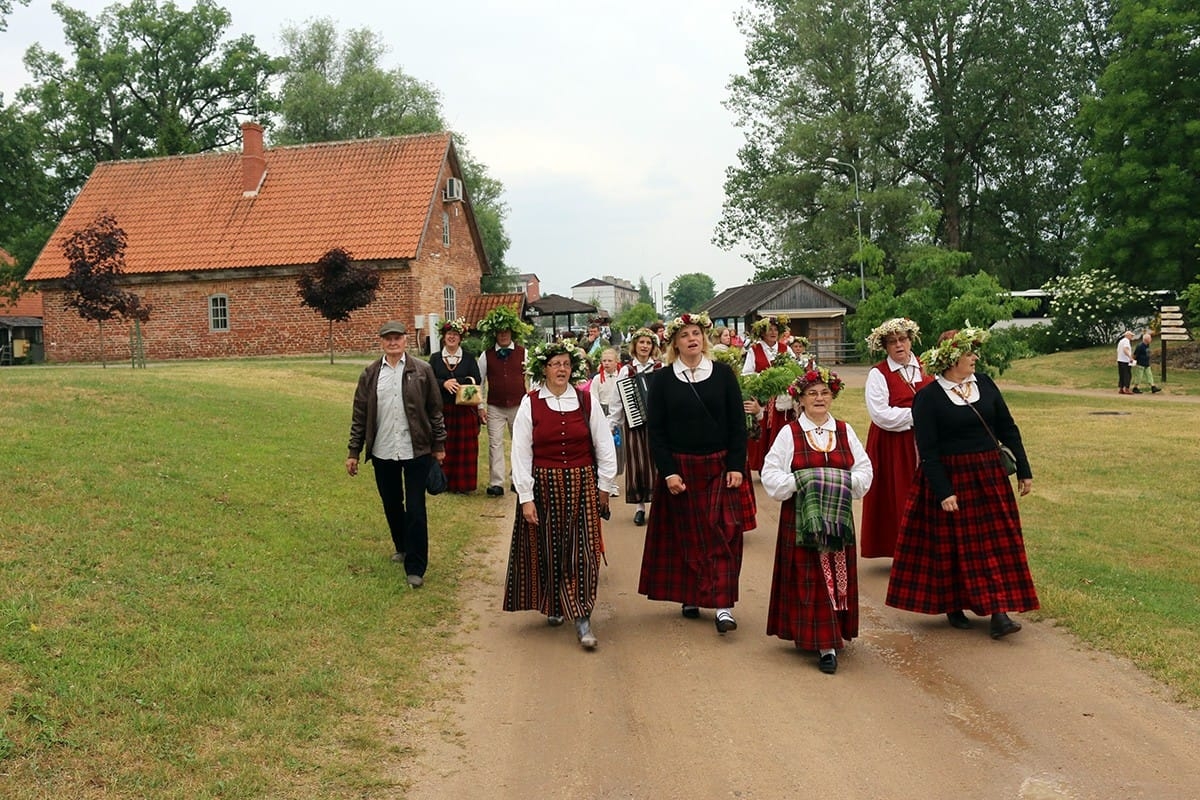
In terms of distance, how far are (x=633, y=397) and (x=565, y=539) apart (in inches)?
142

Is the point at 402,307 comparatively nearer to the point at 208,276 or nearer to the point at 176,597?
the point at 208,276

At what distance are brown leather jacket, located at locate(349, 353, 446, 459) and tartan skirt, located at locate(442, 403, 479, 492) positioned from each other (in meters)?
3.58

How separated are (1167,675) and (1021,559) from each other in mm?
1105

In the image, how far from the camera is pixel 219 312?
3369 centimetres

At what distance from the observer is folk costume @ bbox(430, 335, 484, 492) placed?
Result: 37.3ft

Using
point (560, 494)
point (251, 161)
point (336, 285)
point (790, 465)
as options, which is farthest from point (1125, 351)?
point (251, 161)

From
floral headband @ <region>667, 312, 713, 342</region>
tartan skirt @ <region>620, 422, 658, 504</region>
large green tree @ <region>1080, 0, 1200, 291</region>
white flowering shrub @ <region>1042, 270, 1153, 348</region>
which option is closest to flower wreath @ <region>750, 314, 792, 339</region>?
tartan skirt @ <region>620, 422, 658, 504</region>

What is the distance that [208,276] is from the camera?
3331 centimetres

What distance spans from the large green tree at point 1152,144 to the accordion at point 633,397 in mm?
32462

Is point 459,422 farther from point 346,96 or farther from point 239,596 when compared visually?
point 346,96

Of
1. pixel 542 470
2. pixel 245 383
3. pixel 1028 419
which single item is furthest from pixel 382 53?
pixel 542 470

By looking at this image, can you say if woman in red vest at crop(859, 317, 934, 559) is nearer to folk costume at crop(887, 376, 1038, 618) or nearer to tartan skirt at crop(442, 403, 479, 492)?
folk costume at crop(887, 376, 1038, 618)

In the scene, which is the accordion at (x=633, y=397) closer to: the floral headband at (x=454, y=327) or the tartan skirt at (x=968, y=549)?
the floral headband at (x=454, y=327)

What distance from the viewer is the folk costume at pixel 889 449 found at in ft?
26.2
